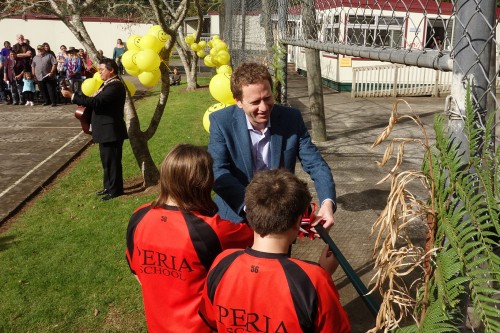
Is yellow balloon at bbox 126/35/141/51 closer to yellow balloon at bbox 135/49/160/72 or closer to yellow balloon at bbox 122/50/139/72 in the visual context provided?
yellow balloon at bbox 122/50/139/72

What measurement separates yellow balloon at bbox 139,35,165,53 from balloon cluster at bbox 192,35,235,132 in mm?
916

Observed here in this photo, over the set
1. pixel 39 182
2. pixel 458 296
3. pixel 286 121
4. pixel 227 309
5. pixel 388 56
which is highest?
pixel 388 56

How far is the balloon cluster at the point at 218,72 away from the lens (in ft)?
20.8

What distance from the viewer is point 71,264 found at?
15.6 feet

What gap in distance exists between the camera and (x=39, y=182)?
7.59 metres

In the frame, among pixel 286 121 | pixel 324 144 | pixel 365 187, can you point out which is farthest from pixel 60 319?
pixel 324 144

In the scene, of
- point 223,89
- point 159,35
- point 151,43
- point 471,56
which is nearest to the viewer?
point 471,56

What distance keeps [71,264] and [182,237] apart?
284cm

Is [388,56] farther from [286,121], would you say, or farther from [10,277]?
[10,277]

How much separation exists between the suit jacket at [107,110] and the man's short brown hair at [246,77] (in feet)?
12.8

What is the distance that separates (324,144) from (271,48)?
2.63 metres

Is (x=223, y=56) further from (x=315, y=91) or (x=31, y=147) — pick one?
(x=31, y=147)

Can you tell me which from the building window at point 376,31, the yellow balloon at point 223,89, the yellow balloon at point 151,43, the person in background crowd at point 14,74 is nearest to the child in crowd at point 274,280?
the building window at point 376,31

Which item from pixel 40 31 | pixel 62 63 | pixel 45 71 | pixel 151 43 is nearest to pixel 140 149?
pixel 151 43
